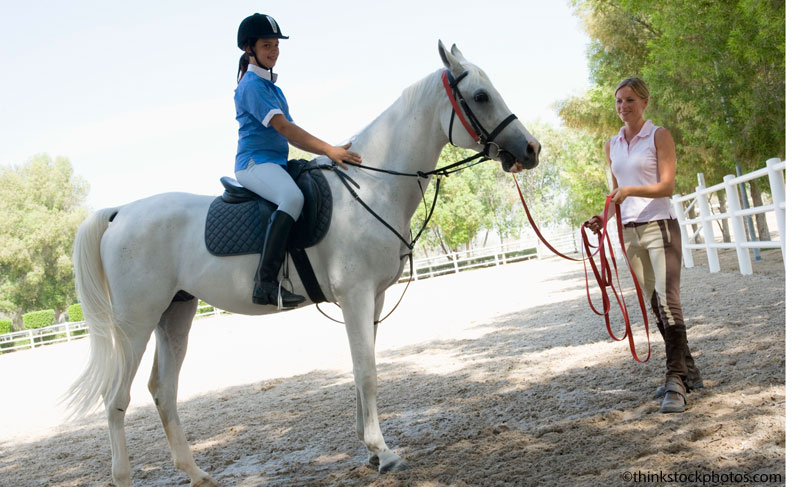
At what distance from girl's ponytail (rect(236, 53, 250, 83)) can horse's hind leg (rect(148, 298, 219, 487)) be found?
5.42 ft

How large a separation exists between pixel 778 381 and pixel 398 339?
7.14 metres

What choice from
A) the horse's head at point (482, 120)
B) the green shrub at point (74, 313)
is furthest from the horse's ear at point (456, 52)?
the green shrub at point (74, 313)

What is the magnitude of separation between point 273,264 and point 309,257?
0.24 metres

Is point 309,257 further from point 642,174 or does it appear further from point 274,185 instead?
point 642,174

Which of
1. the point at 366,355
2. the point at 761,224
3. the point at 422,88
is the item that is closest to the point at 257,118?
the point at 422,88

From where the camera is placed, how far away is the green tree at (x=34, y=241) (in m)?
Answer: 40.2

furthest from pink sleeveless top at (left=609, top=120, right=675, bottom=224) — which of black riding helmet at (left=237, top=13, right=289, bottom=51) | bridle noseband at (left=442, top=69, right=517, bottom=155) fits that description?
black riding helmet at (left=237, top=13, right=289, bottom=51)

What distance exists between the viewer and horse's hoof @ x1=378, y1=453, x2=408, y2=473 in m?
3.63

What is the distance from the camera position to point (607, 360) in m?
5.70

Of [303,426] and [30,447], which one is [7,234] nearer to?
[30,447]

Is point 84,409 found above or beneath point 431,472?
above

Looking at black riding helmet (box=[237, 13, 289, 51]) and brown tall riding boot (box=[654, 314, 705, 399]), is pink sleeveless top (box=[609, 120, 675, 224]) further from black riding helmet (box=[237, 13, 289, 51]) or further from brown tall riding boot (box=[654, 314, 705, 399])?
black riding helmet (box=[237, 13, 289, 51])

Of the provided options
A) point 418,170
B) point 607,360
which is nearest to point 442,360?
point 607,360

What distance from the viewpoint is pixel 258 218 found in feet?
13.0
